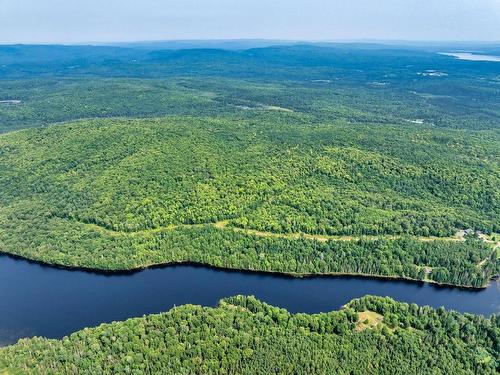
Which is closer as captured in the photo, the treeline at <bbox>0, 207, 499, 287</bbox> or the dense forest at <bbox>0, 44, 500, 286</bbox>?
the treeline at <bbox>0, 207, 499, 287</bbox>

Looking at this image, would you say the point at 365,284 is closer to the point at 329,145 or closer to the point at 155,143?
the point at 329,145

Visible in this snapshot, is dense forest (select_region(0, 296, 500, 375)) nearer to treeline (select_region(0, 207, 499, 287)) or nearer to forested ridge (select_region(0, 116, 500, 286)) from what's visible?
treeline (select_region(0, 207, 499, 287))

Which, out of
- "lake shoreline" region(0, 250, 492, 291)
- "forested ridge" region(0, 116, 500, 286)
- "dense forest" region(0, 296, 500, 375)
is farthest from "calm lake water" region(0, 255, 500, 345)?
"dense forest" region(0, 296, 500, 375)

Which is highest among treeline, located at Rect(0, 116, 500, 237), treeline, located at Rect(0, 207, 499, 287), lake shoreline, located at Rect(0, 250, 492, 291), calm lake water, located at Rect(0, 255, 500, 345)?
treeline, located at Rect(0, 116, 500, 237)

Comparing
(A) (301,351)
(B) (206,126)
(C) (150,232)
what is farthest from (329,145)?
(A) (301,351)

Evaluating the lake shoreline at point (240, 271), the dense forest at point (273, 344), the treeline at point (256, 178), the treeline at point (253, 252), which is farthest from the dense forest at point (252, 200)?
the dense forest at point (273, 344)

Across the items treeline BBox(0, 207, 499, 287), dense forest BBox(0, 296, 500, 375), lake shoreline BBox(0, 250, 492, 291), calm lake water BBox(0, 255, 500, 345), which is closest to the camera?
dense forest BBox(0, 296, 500, 375)

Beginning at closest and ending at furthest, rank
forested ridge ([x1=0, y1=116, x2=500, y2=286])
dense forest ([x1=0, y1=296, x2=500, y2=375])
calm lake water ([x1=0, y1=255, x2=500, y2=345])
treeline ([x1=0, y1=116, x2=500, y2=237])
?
dense forest ([x1=0, y1=296, x2=500, y2=375]) → calm lake water ([x1=0, y1=255, x2=500, y2=345]) → forested ridge ([x1=0, y1=116, x2=500, y2=286]) → treeline ([x1=0, y1=116, x2=500, y2=237])

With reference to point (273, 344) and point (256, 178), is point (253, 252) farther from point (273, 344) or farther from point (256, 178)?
point (256, 178)
